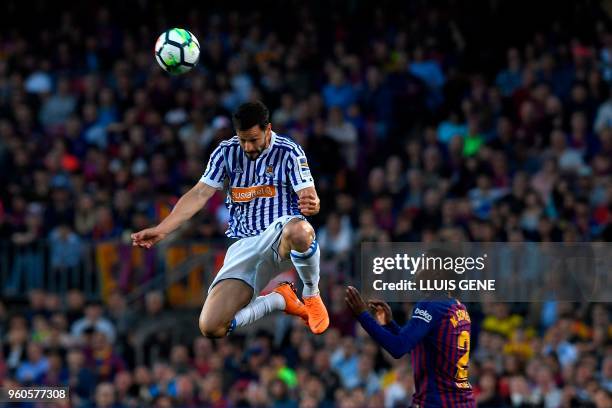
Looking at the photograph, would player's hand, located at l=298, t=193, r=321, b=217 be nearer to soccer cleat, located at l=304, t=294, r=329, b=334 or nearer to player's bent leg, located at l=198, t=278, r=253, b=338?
player's bent leg, located at l=198, t=278, r=253, b=338

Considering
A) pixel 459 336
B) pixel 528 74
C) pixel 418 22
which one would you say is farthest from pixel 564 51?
pixel 459 336

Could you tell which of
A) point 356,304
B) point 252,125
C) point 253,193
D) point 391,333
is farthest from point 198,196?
point 391,333

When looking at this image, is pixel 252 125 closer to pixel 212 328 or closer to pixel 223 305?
pixel 223 305

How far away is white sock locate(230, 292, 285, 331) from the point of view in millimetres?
11227

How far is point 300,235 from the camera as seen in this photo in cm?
1068

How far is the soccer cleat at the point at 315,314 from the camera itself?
11.4 m

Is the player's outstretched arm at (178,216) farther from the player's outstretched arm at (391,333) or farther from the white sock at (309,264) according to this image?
the player's outstretched arm at (391,333)

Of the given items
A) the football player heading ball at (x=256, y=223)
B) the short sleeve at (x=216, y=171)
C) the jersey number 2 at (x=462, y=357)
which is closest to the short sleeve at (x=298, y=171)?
the football player heading ball at (x=256, y=223)

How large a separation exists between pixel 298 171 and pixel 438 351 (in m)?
1.75

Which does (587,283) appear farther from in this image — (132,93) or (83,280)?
(132,93)

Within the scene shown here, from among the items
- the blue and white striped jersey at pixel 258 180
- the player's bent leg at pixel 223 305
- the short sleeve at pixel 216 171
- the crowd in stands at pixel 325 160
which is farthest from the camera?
the crowd in stands at pixel 325 160

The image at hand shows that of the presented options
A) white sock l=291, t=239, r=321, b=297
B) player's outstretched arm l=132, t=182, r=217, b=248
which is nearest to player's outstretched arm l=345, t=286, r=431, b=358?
white sock l=291, t=239, r=321, b=297

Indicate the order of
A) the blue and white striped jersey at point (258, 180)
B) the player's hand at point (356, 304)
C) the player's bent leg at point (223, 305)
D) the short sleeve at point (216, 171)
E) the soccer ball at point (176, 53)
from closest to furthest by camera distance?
the player's hand at point (356, 304) → the player's bent leg at point (223, 305) → the blue and white striped jersey at point (258, 180) → the short sleeve at point (216, 171) → the soccer ball at point (176, 53)

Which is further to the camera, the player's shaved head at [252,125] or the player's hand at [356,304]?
the player's shaved head at [252,125]
